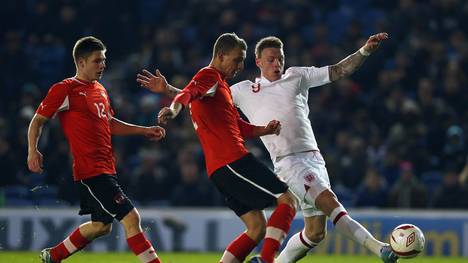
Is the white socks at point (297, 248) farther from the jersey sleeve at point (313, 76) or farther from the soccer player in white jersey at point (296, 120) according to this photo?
the jersey sleeve at point (313, 76)

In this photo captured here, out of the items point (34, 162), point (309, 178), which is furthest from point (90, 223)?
point (309, 178)

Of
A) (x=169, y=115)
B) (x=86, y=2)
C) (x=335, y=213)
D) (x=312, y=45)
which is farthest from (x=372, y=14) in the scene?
(x=169, y=115)

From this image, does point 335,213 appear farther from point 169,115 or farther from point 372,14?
point 372,14

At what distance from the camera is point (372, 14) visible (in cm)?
1931

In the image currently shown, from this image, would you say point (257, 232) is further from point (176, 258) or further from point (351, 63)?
point (176, 258)

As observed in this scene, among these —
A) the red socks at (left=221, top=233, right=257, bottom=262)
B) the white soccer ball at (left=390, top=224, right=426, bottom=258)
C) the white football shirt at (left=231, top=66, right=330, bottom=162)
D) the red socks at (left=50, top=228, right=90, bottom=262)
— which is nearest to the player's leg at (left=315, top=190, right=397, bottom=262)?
the white soccer ball at (left=390, top=224, right=426, bottom=258)

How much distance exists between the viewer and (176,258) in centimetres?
1252

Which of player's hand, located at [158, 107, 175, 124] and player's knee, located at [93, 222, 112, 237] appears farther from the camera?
player's knee, located at [93, 222, 112, 237]

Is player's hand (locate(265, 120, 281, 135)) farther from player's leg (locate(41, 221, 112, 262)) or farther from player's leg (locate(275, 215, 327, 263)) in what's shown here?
player's leg (locate(41, 221, 112, 262))

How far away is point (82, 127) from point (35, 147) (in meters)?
0.52

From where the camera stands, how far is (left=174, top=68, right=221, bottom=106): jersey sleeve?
7821mm

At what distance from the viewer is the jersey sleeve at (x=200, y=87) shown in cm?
782

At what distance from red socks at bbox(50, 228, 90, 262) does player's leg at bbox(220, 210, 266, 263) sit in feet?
5.03

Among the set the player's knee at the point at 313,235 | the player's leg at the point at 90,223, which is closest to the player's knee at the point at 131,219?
the player's leg at the point at 90,223
